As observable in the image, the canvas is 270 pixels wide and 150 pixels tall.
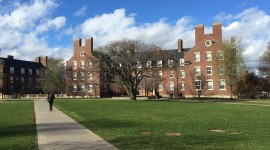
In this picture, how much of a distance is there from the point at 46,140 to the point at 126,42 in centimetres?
4085

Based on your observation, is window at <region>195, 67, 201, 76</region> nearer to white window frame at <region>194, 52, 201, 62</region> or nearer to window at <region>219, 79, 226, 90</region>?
white window frame at <region>194, 52, 201, 62</region>

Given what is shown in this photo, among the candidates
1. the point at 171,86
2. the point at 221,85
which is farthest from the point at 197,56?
the point at 171,86

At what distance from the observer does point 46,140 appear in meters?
11.8

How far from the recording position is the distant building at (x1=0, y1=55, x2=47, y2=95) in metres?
97.1

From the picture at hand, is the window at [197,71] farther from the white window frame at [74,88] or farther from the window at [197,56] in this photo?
the white window frame at [74,88]

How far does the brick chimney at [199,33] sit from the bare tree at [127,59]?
1736 cm

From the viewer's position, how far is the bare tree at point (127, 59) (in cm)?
5116

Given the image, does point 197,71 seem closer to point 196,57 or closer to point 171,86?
point 196,57

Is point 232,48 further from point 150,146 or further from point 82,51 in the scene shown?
point 150,146

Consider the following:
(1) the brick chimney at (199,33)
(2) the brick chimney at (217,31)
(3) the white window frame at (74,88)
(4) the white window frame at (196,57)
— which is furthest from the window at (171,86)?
(3) the white window frame at (74,88)

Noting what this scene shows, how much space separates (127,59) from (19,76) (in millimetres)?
60843

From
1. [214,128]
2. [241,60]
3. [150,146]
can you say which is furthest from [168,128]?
[241,60]

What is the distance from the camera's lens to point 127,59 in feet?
166

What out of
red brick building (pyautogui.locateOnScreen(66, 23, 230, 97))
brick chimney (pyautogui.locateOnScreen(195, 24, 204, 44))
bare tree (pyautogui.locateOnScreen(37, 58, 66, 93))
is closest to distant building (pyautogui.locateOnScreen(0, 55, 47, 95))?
bare tree (pyautogui.locateOnScreen(37, 58, 66, 93))
